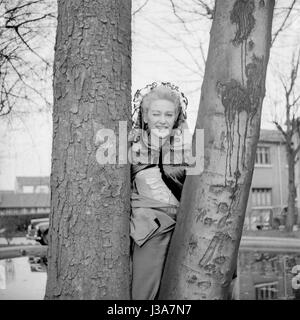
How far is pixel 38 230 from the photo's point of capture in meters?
7.39

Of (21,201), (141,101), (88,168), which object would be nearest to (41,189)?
(21,201)

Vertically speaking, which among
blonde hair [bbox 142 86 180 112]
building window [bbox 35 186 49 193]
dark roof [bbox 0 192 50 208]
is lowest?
dark roof [bbox 0 192 50 208]

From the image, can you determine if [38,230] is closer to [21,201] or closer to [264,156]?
[21,201]

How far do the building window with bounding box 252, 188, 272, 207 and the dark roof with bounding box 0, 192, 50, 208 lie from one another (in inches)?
422

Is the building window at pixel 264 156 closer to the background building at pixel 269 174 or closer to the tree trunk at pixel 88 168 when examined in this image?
the background building at pixel 269 174

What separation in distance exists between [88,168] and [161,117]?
1.45 ft

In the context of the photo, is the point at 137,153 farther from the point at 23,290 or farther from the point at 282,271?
the point at 282,271

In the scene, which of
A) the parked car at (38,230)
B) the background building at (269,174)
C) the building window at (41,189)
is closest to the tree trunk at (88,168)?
the parked car at (38,230)

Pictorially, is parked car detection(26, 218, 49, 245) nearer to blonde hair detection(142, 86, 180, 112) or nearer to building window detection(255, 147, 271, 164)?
blonde hair detection(142, 86, 180, 112)

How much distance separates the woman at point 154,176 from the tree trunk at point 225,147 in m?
0.15

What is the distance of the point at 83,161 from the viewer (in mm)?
1149

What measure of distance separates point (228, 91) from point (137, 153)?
419mm

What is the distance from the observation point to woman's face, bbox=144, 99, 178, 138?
1.49 metres

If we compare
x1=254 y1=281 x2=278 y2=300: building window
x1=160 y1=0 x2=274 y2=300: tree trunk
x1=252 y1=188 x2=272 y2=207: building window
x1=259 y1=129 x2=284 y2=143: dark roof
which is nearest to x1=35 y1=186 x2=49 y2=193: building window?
x1=254 y1=281 x2=278 y2=300: building window
